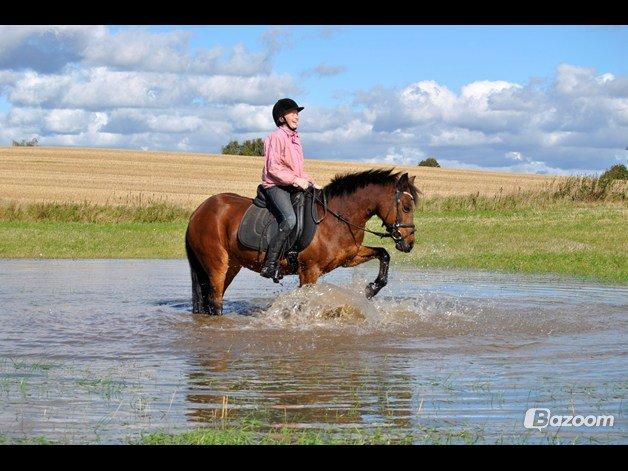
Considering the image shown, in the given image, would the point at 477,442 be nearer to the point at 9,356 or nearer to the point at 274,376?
the point at 274,376

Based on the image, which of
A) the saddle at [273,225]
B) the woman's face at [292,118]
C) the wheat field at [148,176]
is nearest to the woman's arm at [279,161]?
the woman's face at [292,118]

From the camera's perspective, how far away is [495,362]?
9.09 metres

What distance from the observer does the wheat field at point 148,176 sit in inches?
1745

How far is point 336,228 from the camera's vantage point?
39.2 feet

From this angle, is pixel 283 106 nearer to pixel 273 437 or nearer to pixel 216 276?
pixel 216 276

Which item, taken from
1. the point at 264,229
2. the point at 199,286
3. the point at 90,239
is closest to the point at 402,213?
the point at 264,229

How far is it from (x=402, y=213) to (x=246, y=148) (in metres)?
78.1

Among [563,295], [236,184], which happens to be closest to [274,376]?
[563,295]

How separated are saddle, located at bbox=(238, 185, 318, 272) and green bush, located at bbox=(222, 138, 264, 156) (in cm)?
7536

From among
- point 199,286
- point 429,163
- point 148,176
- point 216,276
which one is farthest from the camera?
point 429,163

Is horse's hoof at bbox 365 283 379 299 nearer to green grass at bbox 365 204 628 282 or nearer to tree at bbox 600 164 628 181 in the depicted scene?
green grass at bbox 365 204 628 282

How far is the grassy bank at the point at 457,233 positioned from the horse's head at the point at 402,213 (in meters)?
7.45

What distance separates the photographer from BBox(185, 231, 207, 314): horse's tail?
12977mm
